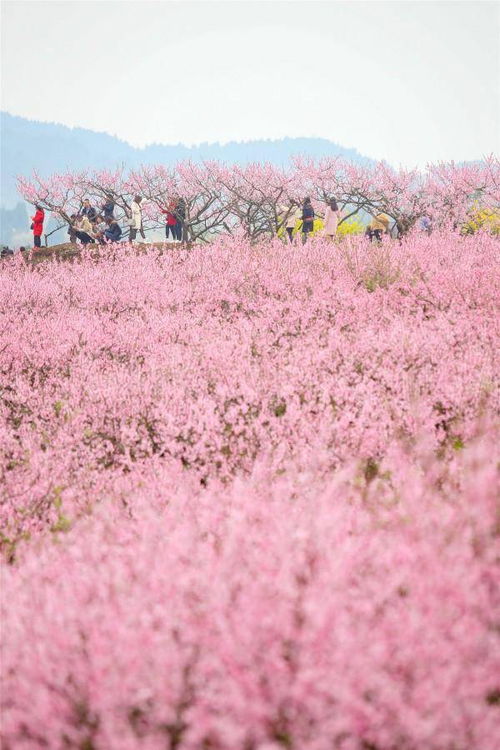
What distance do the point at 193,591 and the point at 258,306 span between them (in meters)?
5.81

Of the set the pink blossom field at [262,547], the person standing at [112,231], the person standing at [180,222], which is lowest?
the pink blossom field at [262,547]

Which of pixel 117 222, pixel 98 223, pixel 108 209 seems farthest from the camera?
pixel 108 209

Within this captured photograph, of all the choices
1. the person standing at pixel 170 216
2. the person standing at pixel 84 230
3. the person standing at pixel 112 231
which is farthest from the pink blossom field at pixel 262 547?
the person standing at pixel 170 216

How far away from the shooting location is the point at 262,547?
2.04 meters

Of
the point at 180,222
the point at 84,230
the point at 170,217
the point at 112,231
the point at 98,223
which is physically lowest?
the point at 112,231

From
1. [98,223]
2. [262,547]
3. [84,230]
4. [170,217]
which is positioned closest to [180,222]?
[170,217]

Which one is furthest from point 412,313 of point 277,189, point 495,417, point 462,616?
point 277,189

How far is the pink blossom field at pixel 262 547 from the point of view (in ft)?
5.02

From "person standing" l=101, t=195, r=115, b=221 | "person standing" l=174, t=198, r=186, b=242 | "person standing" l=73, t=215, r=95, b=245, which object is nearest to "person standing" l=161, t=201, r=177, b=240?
"person standing" l=174, t=198, r=186, b=242

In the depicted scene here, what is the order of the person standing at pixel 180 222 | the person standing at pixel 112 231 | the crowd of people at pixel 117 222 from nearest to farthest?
the crowd of people at pixel 117 222 → the person standing at pixel 112 231 → the person standing at pixel 180 222

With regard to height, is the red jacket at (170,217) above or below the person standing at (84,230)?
above

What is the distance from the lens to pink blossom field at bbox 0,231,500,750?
1.53m

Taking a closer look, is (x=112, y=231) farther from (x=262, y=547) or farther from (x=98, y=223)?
(x=262, y=547)

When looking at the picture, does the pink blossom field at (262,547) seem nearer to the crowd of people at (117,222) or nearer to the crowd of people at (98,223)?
the crowd of people at (117,222)
